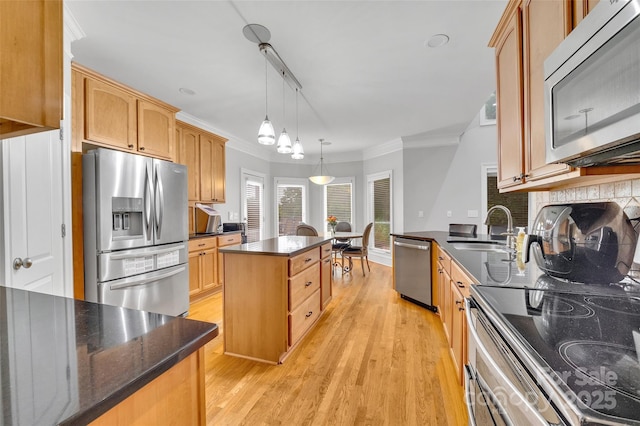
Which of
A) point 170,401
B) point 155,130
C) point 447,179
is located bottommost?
point 170,401

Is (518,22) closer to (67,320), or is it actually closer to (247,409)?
(67,320)

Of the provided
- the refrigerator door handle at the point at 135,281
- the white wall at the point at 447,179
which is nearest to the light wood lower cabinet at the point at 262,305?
the refrigerator door handle at the point at 135,281

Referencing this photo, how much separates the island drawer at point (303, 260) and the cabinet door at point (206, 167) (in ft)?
7.15

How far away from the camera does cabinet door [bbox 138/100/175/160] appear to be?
3002 millimetres

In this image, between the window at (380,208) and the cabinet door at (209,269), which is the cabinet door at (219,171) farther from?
the window at (380,208)

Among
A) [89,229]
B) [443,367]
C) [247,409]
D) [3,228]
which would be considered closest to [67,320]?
[3,228]

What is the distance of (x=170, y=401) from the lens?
2.17 ft

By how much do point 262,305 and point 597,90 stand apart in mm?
2232

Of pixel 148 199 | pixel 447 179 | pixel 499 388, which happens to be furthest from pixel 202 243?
pixel 447 179

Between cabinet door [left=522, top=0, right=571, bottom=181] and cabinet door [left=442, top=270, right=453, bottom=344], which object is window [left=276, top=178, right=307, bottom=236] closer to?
cabinet door [left=442, top=270, right=453, bottom=344]

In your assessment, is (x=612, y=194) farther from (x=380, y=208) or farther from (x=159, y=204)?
(x=380, y=208)

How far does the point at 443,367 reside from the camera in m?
2.14

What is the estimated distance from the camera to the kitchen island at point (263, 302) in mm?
2229

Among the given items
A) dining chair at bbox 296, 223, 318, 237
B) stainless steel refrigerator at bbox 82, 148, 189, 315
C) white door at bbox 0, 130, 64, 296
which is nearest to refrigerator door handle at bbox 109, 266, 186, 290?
stainless steel refrigerator at bbox 82, 148, 189, 315
